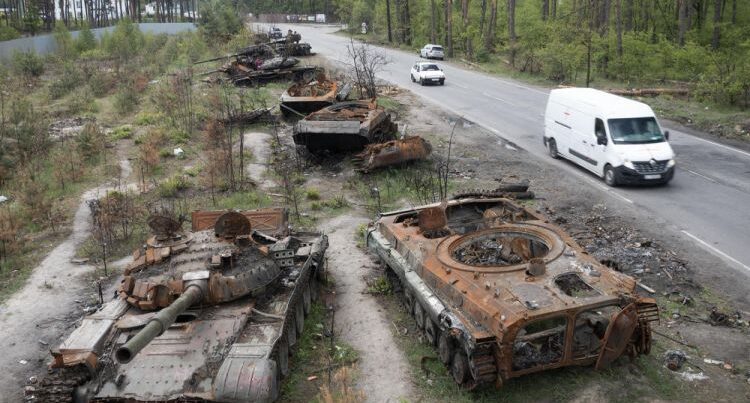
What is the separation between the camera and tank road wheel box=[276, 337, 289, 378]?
839 cm

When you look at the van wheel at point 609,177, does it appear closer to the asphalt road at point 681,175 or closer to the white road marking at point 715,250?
the asphalt road at point 681,175

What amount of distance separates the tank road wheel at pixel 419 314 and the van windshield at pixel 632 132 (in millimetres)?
8862

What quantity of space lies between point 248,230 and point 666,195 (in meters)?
10.5

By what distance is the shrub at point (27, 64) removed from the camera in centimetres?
4119

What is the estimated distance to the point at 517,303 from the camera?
774 cm

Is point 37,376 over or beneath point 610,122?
beneath

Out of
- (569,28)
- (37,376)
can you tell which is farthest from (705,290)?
(569,28)

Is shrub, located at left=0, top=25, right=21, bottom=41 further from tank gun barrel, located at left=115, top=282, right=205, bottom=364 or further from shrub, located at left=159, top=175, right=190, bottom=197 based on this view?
tank gun barrel, located at left=115, top=282, right=205, bottom=364

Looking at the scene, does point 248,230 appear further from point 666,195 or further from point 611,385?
point 666,195

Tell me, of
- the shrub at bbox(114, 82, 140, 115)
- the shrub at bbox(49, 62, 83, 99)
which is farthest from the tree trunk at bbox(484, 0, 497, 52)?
the shrub at bbox(49, 62, 83, 99)

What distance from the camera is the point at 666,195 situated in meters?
15.5

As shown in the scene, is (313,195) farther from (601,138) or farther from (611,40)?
(611,40)

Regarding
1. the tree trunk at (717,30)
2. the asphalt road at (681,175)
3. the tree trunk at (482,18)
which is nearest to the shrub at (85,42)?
the tree trunk at (482,18)

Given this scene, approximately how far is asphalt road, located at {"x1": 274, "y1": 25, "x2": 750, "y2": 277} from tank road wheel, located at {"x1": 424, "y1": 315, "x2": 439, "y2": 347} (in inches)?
236
